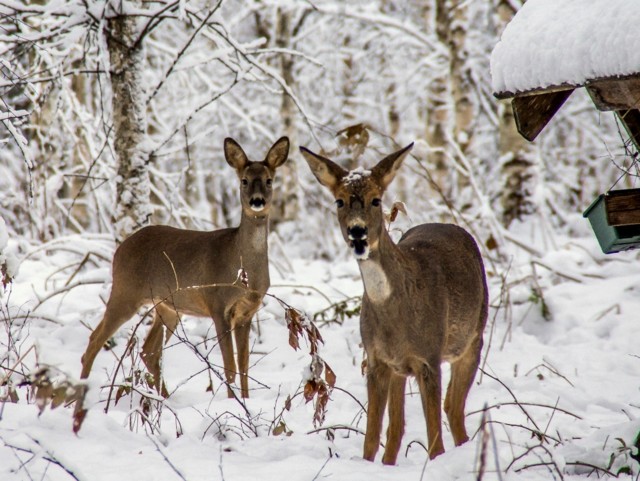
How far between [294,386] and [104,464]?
279 centimetres

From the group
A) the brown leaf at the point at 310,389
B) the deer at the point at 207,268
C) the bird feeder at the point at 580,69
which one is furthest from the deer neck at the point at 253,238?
the bird feeder at the point at 580,69

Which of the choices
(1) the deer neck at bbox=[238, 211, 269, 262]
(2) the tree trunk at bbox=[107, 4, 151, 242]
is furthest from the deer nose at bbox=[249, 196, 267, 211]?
(2) the tree trunk at bbox=[107, 4, 151, 242]

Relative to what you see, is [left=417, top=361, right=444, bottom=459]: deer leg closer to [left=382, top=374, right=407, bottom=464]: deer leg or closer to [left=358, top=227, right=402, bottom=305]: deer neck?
[left=382, top=374, right=407, bottom=464]: deer leg

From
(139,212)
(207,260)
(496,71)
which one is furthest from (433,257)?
(139,212)

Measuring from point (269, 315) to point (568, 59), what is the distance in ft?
18.5

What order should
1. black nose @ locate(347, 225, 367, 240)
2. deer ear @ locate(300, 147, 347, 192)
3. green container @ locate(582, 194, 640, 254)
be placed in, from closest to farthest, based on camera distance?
green container @ locate(582, 194, 640, 254)
black nose @ locate(347, 225, 367, 240)
deer ear @ locate(300, 147, 347, 192)

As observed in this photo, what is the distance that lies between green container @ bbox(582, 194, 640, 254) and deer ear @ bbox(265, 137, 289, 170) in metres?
2.98

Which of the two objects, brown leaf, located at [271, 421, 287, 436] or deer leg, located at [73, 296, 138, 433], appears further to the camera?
deer leg, located at [73, 296, 138, 433]

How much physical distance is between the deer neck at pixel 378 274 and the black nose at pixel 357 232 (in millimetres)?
154

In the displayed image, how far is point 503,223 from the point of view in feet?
36.4

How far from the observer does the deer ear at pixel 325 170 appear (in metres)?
3.97

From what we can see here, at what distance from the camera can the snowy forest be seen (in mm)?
3424

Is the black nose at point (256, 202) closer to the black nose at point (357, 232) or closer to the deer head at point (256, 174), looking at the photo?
the deer head at point (256, 174)

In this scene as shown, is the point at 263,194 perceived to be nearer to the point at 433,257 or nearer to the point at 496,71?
the point at 433,257
